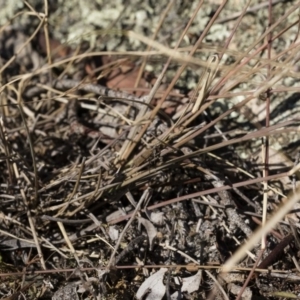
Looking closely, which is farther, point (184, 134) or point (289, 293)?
point (184, 134)

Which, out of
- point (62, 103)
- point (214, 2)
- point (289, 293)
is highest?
point (214, 2)

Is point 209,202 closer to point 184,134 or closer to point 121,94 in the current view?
point 184,134

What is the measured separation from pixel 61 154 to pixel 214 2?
81 cm

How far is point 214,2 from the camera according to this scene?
195 cm

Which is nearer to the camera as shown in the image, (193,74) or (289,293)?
(289,293)

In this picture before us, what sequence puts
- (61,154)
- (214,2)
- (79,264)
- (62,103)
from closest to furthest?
(79,264)
(61,154)
(62,103)
(214,2)

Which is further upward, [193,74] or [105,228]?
[193,74]

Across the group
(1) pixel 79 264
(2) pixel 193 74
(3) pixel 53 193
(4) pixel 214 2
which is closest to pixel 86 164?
(3) pixel 53 193

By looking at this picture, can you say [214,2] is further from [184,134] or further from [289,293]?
[289,293]

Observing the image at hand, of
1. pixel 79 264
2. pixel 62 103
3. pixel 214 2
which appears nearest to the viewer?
pixel 79 264

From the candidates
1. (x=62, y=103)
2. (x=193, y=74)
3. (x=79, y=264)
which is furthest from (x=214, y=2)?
(x=79, y=264)

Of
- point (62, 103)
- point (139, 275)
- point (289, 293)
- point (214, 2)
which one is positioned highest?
point (214, 2)

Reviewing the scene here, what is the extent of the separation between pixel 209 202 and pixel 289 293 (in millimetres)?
327

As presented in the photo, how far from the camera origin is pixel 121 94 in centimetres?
170
